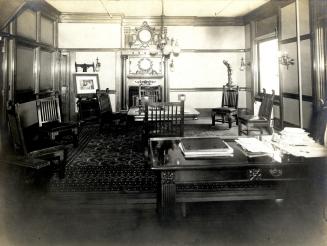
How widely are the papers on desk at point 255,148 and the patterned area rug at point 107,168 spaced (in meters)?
0.74

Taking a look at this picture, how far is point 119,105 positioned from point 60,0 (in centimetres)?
266

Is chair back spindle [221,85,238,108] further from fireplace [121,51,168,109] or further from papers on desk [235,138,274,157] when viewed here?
papers on desk [235,138,274,157]

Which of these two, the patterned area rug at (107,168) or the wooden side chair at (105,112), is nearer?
the patterned area rug at (107,168)

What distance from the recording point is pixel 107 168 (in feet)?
11.0

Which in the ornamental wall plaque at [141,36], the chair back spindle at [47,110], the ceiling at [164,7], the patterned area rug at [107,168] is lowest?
the patterned area rug at [107,168]

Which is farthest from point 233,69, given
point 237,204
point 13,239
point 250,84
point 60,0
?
point 13,239

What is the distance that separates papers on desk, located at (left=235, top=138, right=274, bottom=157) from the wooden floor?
49 centimetres

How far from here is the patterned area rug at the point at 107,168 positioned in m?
2.86

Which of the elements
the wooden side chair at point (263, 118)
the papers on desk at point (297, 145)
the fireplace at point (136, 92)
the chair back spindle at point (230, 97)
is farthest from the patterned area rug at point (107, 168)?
the chair back spindle at point (230, 97)

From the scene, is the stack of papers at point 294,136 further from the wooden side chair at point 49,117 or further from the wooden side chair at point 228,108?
the wooden side chair at point 228,108

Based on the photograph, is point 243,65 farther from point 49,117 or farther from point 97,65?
point 49,117

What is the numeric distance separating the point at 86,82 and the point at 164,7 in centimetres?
248

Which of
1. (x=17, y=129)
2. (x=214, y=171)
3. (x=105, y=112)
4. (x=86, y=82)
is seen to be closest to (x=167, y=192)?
(x=214, y=171)

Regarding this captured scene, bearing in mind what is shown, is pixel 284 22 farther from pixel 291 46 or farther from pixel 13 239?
pixel 13 239
